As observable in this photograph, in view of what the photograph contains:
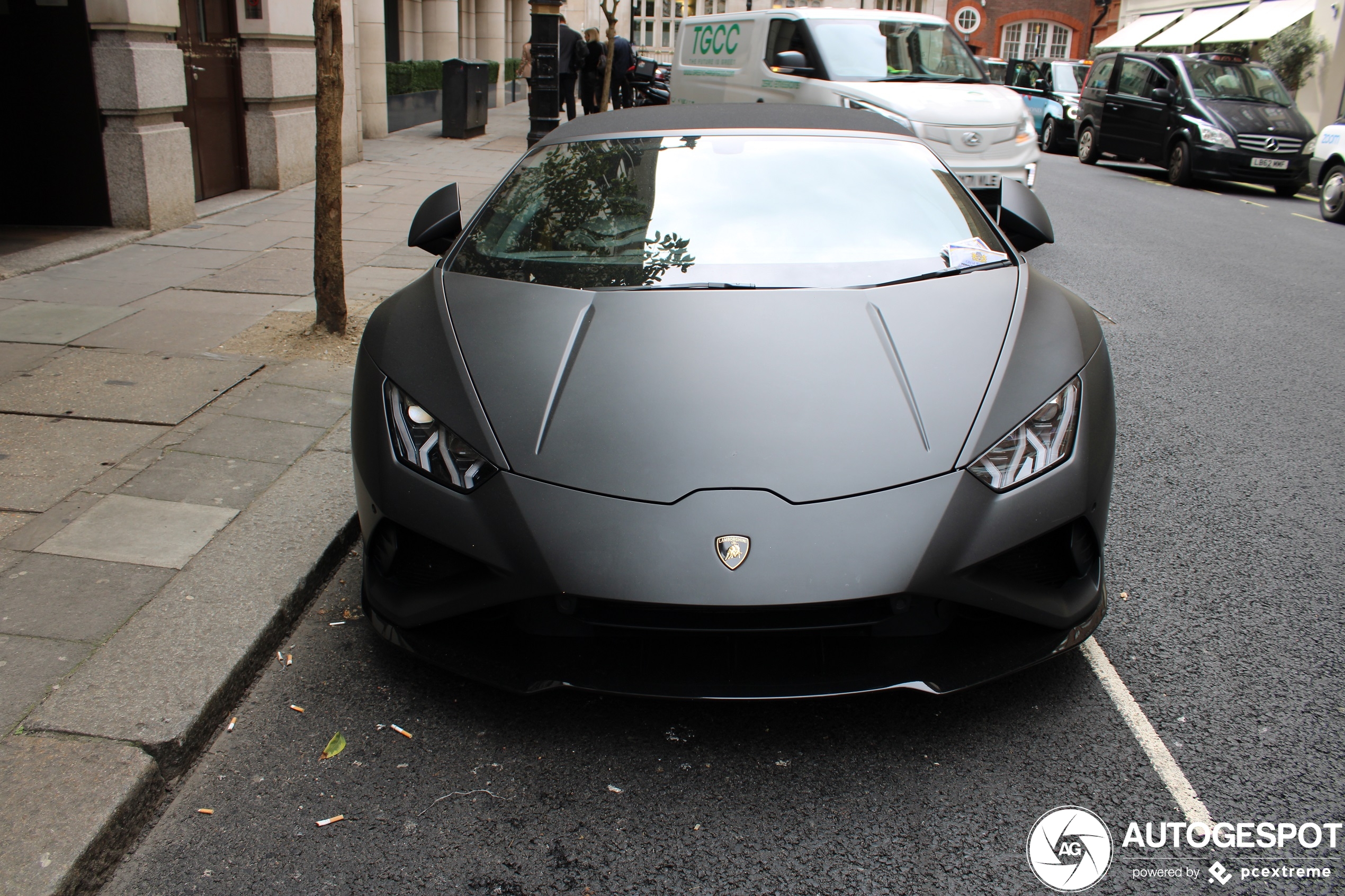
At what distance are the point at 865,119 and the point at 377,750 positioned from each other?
122 inches

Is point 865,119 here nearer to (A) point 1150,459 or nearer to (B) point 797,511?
(A) point 1150,459

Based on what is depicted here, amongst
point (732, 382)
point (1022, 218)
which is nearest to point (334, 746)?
point (732, 382)

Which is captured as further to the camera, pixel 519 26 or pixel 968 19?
pixel 968 19

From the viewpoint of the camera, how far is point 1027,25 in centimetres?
5156

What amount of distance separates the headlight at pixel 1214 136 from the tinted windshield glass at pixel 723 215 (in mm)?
13149

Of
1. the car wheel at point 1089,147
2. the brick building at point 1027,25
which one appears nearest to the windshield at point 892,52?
the car wheel at point 1089,147

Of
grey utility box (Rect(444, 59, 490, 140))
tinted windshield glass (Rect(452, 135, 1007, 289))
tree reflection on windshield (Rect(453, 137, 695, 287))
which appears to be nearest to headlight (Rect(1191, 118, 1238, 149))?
grey utility box (Rect(444, 59, 490, 140))

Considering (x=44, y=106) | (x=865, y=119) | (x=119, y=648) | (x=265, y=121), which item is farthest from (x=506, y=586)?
(x=265, y=121)

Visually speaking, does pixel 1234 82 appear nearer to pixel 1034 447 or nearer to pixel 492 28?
pixel 1034 447

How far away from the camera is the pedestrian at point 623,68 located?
20391 millimetres

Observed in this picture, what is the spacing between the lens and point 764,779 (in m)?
2.34

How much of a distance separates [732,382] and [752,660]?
2.28ft

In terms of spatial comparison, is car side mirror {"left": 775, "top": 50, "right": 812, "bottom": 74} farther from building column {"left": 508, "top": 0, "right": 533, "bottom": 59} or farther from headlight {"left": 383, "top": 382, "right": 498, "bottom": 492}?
building column {"left": 508, "top": 0, "right": 533, "bottom": 59}

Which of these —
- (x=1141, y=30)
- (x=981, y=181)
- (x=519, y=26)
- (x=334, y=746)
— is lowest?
(x=334, y=746)
